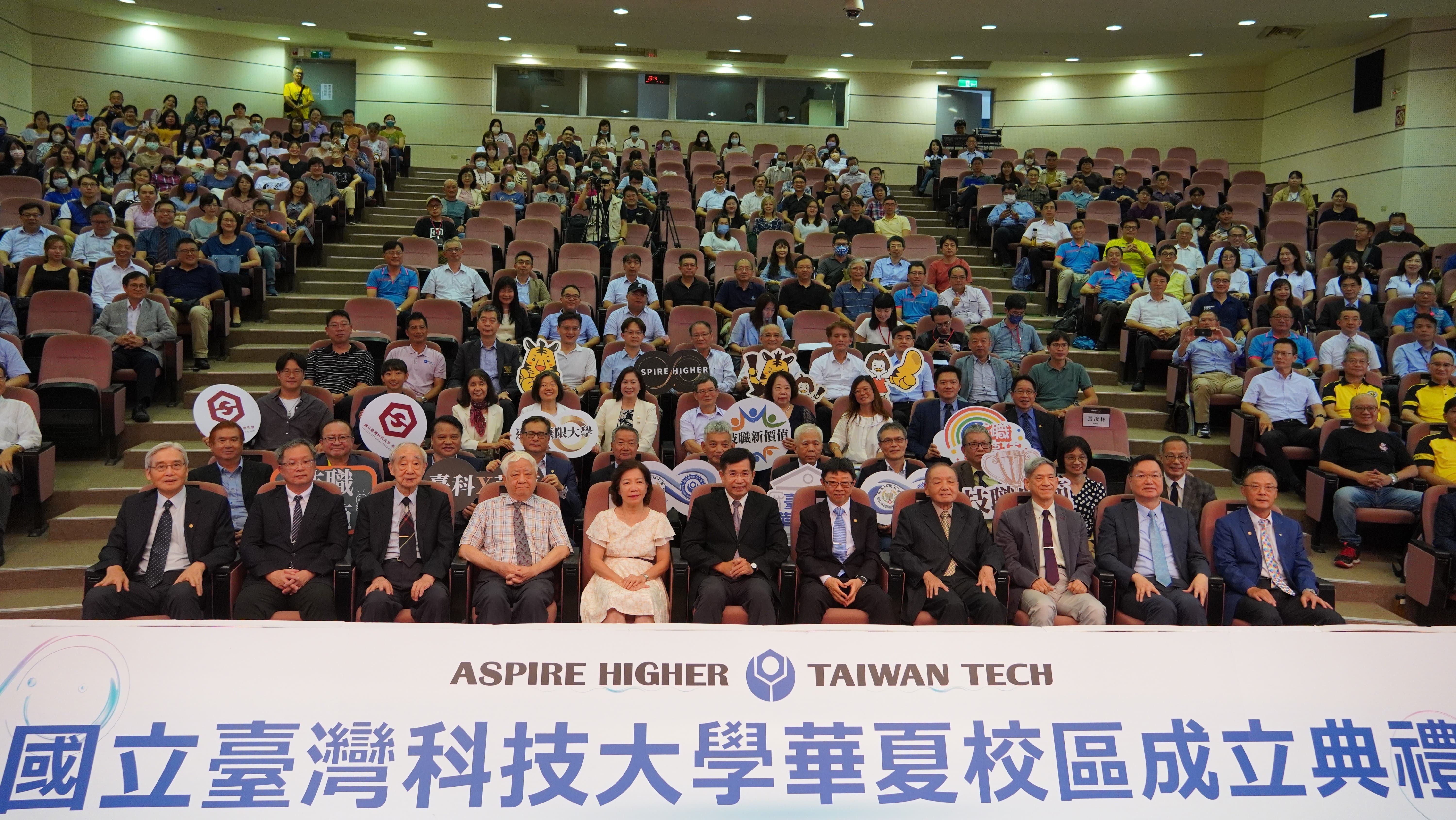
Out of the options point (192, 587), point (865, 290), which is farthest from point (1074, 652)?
point (865, 290)

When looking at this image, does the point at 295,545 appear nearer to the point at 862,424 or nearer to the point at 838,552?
the point at 838,552

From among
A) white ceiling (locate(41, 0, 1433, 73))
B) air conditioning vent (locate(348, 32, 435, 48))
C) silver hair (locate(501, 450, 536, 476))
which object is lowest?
silver hair (locate(501, 450, 536, 476))

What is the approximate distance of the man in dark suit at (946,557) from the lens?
443 centimetres

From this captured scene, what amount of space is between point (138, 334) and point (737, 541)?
15.3ft

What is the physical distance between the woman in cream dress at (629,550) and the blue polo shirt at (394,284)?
4248 millimetres

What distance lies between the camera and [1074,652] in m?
2.99

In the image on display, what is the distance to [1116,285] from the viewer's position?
28.6ft

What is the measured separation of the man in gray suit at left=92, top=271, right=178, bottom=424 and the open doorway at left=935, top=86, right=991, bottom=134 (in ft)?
43.6

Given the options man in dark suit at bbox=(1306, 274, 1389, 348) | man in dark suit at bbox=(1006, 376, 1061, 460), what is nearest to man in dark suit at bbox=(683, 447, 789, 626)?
man in dark suit at bbox=(1006, 376, 1061, 460)

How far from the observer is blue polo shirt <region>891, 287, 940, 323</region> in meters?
8.29

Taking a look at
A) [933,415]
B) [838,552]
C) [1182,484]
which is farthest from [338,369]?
[1182,484]

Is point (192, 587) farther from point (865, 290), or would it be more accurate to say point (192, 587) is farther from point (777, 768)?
point (865, 290)

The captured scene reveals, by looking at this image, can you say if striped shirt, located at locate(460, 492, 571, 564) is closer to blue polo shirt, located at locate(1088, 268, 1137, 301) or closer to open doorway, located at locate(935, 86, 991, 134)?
blue polo shirt, located at locate(1088, 268, 1137, 301)

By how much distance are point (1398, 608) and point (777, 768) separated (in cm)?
428
